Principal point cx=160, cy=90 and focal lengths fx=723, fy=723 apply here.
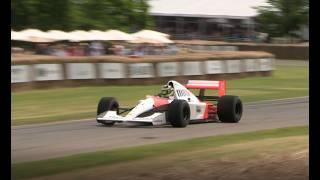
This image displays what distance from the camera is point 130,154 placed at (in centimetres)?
1151

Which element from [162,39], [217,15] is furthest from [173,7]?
[162,39]

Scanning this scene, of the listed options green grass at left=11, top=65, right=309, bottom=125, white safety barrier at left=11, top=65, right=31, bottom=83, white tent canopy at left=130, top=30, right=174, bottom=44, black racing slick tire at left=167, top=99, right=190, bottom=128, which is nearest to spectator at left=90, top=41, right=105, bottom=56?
white tent canopy at left=130, top=30, right=174, bottom=44

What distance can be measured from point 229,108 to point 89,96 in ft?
33.9

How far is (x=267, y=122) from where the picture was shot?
18.0m

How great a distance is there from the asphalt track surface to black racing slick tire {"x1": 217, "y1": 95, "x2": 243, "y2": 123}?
0.22 metres

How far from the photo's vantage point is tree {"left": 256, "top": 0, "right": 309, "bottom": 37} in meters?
63.6

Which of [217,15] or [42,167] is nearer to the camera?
[42,167]

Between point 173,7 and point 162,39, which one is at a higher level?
point 173,7

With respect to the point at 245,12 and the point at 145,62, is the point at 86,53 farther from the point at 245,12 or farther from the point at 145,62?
the point at 245,12

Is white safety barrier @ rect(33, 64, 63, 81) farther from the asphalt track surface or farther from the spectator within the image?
the spectator

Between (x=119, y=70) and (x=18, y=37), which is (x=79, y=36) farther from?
(x=119, y=70)

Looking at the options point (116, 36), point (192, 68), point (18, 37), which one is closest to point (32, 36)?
point (18, 37)
